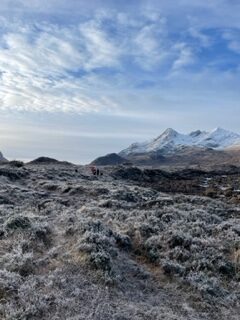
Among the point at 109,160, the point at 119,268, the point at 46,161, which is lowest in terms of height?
the point at 119,268

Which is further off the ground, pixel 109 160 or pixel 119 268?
pixel 109 160

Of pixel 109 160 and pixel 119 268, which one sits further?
pixel 109 160

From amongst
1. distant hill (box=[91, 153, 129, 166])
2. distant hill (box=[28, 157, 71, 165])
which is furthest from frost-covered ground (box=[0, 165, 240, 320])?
distant hill (box=[91, 153, 129, 166])

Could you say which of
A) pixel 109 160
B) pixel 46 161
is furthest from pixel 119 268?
pixel 109 160

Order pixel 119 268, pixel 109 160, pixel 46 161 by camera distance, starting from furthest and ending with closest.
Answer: pixel 109 160, pixel 46 161, pixel 119 268

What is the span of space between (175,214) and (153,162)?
555 feet

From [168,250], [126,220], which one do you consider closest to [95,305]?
[168,250]

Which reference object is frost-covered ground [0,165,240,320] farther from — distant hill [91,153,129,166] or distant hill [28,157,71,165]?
distant hill [91,153,129,166]

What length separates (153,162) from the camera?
190000 mm

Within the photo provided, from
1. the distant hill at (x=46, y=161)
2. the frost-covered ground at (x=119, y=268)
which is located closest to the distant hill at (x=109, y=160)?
the distant hill at (x=46, y=161)

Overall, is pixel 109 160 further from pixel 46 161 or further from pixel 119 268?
pixel 119 268

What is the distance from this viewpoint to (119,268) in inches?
534

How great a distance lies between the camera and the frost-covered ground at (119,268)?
419 inches

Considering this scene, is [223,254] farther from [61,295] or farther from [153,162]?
[153,162]
